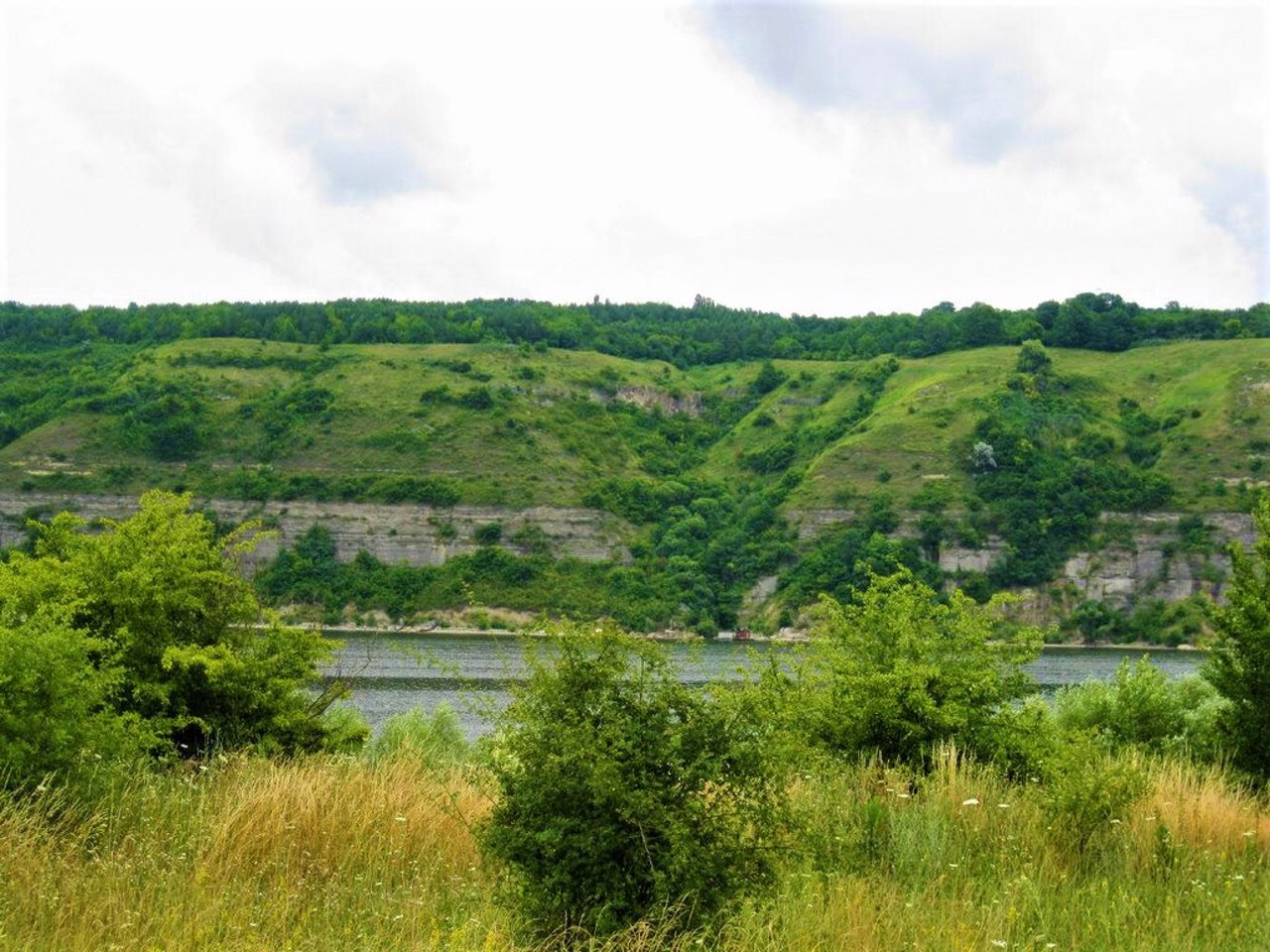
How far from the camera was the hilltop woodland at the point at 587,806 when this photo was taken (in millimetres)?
6504

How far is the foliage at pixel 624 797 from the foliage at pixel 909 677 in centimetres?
490

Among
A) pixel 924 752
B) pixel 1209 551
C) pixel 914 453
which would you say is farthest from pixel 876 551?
pixel 924 752

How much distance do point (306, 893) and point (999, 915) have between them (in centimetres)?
399

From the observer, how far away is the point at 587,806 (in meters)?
6.57

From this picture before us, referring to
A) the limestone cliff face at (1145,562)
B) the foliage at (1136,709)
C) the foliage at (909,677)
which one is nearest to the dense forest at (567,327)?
the limestone cliff face at (1145,562)

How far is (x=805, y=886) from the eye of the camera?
723 centimetres

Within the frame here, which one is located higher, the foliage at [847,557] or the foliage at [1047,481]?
the foliage at [1047,481]

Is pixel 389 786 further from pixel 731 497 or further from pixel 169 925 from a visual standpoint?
pixel 731 497

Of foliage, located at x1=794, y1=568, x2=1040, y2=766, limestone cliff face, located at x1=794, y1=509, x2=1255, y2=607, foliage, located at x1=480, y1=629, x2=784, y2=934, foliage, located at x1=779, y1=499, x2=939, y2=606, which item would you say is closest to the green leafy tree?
foliage, located at x1=794, y1=568, x2=1040, y2=766

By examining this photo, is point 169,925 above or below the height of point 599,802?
below

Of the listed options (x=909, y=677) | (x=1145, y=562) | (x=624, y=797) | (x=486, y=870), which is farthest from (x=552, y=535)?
(x=624, y=797)

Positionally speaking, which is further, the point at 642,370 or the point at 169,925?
the point at 642,370

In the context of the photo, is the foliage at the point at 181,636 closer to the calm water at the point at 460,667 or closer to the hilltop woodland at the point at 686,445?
the calm water at the point at 460,667

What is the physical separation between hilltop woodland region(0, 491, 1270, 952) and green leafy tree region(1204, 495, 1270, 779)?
75 cm
